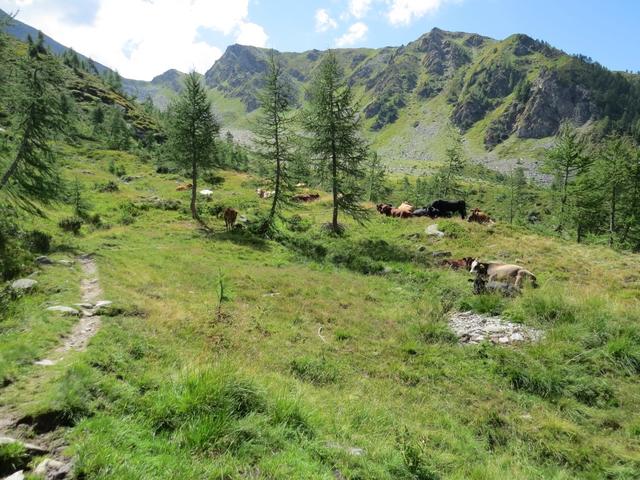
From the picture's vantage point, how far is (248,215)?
36.2m

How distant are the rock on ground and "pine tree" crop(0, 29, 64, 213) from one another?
22.1 meters

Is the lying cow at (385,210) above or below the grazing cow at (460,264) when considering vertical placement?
above

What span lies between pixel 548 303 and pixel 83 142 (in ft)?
314

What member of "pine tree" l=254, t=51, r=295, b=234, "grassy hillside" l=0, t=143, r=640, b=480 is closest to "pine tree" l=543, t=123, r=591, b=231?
"grassy hillside" l=0, t=143, r=640, b=480

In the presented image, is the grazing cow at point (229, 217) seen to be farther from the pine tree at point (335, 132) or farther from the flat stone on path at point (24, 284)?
the flat stone on path at point (24, 284)

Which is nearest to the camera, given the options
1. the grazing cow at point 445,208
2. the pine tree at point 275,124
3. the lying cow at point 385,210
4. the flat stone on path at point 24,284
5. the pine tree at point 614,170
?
the flat stone on path at point 24,284

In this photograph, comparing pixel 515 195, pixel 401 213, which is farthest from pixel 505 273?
pixel 515 195

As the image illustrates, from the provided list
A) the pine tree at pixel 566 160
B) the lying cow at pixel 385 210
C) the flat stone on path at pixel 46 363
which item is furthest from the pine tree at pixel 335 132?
the pine tree at pixel 566 160

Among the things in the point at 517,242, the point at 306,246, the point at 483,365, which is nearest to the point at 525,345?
the point at 483,365

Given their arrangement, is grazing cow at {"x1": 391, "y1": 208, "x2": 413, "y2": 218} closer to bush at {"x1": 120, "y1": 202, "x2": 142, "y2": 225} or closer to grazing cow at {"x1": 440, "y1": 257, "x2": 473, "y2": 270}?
grazing cow at {"x1": 440, "y1": 257, "x2": 473, "y2": 270}

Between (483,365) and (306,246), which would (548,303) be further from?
(306,246)

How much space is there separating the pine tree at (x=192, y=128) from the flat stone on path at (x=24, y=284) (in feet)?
66.9

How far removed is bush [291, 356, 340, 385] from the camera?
9195 mm

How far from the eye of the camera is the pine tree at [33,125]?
19.4m
